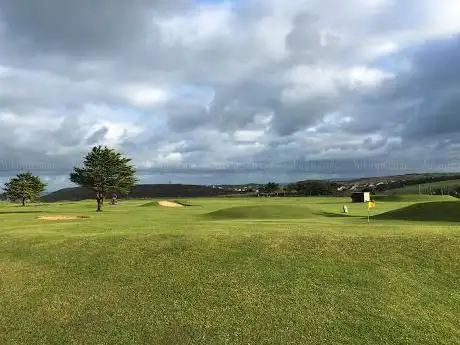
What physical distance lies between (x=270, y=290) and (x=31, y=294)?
796 cm

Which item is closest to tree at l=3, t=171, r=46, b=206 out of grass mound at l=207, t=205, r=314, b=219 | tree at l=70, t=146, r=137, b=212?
tree at l=70, t=146, r=137, b=212

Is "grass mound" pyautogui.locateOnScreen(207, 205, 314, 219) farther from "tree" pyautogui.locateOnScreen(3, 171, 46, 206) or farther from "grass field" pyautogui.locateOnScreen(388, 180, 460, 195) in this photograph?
"grass field" pyautogui.locateOnScreen(388, 180, 460, 195)

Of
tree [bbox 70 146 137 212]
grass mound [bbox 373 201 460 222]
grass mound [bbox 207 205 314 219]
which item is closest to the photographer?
grass mound [bbox 373 201 460 222]

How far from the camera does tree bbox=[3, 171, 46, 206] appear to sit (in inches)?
4500

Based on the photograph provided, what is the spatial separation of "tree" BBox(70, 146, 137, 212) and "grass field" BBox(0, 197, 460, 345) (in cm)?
4520

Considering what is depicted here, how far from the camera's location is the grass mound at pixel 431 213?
3531cm

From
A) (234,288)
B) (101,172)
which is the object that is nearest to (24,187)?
(101,172)

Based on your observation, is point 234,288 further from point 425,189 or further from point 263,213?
point 425,189

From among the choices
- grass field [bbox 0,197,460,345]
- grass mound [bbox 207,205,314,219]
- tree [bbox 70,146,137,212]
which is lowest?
grass field [bbox 0,197,460,345]

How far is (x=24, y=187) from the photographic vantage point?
115188 millimetres

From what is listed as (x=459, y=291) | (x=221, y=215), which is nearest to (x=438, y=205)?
(x=221, y=215)

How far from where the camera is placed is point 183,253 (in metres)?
18.8

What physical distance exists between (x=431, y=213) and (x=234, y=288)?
26.1 m

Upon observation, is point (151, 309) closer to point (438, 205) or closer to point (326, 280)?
point (326, 280)
